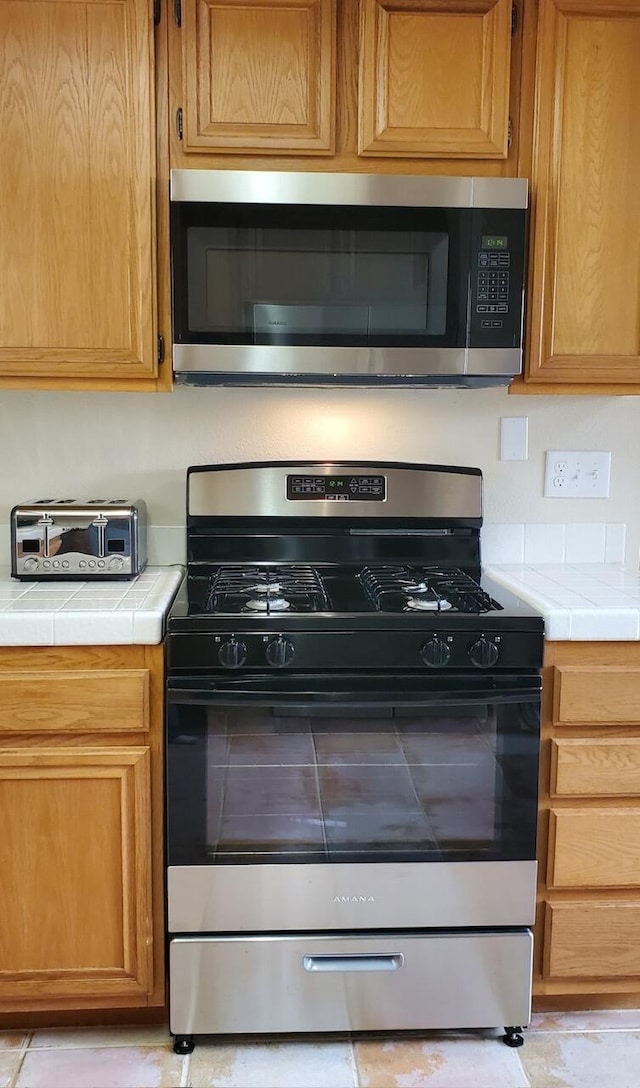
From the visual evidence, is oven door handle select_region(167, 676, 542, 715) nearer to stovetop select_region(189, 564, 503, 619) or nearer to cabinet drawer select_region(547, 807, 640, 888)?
stovetop select_region(189, 564, 503, 619)

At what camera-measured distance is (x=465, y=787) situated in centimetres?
173

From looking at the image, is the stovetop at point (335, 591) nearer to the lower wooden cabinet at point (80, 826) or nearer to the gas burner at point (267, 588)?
the gas burner at point (267, 588)

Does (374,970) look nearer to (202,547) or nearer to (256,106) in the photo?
(202,547)

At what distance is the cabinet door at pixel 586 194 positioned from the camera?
1.86m

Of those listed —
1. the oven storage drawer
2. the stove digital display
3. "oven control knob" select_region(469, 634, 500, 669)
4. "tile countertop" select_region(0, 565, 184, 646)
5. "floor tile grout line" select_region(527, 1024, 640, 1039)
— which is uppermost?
the stove digital display

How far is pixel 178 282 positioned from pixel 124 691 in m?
0.85

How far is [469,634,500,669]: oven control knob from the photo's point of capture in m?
1.68

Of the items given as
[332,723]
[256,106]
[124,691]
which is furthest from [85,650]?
[256,106]

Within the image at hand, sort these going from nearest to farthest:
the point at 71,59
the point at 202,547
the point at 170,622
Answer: the point at 170,622 → the point at 71,59 → the point at 202,547

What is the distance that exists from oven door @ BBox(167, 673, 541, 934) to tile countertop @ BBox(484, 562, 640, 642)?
14 cm

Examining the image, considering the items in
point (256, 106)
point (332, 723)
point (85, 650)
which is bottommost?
point (332, 723)

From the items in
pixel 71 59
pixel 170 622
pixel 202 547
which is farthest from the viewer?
pixel 202 547

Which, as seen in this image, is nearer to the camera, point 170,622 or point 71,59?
point 170,622

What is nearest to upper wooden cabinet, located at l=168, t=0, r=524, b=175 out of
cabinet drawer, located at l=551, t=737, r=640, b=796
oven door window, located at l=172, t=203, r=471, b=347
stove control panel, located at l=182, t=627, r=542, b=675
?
oven door window, located at l=172, t=203, r=471, b=347
